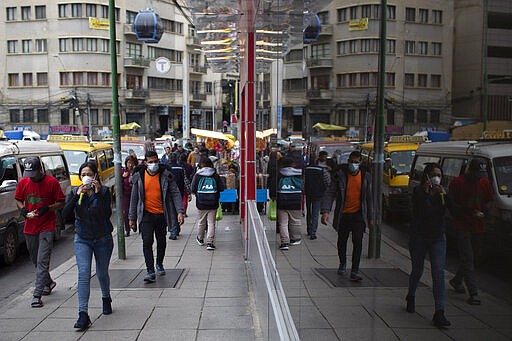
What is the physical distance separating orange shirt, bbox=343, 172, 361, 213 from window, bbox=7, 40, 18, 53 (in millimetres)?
20472

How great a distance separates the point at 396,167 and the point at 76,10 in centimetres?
1491

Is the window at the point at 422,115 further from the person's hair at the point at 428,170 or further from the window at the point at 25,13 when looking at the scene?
the window at the point at 25,13

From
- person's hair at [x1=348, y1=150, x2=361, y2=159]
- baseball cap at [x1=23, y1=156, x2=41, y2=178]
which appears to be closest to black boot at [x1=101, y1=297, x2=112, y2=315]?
baseball cap at [x1=23, y1=156, x2=41, y2=178]

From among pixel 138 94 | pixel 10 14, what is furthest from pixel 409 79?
pixel 10 14

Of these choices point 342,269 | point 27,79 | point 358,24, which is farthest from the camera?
point 27,79

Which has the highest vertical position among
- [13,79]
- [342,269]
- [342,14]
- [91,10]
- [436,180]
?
[91,10]

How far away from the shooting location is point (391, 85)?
1297mm

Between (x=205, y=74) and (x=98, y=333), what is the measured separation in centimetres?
5243

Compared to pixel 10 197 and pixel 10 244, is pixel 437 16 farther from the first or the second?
pixel 10 244

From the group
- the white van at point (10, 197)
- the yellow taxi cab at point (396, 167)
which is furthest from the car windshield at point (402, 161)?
the white van at point (10, 197)

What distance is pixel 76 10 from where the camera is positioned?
1432cm

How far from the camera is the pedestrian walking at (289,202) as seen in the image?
2664 millimetres

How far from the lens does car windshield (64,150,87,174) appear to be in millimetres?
15711

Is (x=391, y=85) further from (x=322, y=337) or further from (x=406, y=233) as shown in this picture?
(x=322, y=337)
